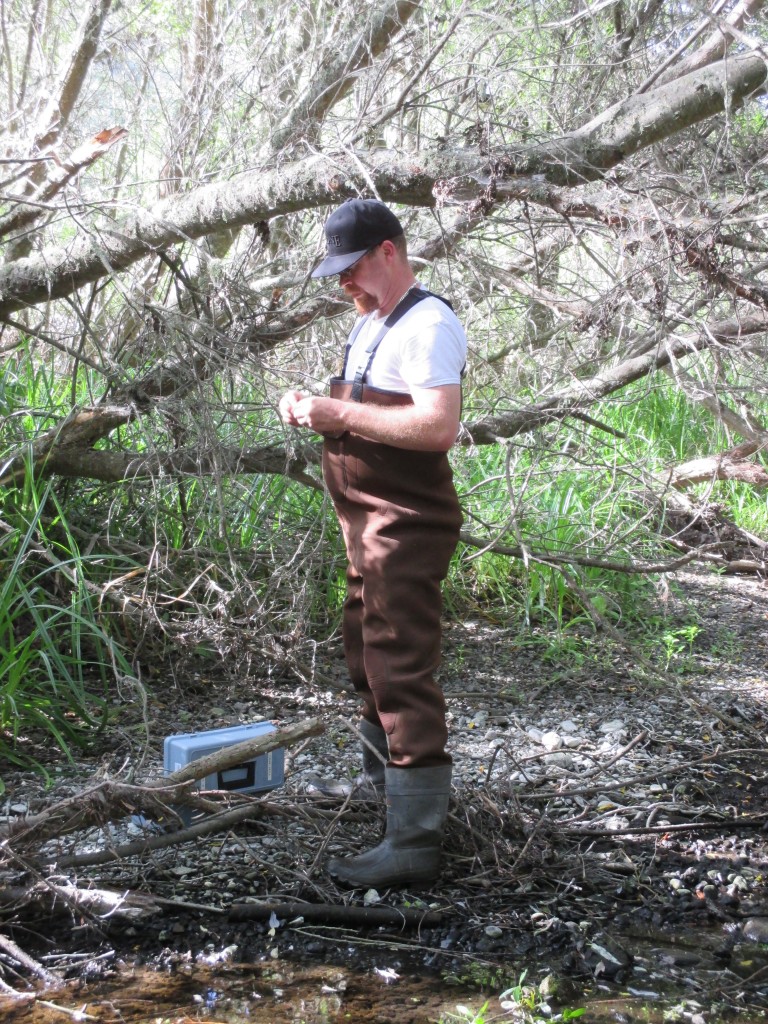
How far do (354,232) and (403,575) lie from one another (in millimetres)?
960

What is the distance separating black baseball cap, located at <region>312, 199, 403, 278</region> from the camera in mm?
2975

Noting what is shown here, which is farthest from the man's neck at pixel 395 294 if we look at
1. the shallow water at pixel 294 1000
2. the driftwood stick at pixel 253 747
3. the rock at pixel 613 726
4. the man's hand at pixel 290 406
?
the rock at pixel 613 726

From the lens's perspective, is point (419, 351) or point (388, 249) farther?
point (388, 249)

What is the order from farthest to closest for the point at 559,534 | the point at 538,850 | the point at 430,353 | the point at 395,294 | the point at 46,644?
the point at 559,534, the point at 46,644, the point at 538,850, the point at 395,294, the point at 430,353

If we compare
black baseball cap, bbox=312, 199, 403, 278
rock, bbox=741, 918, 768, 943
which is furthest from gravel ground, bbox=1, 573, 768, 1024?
black baseball cap, bbox=312, 199, 403, 278

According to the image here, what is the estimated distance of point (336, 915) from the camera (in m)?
2.90

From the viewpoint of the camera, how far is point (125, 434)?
4996mm

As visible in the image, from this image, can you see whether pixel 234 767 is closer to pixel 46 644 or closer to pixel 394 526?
pixel 394 526

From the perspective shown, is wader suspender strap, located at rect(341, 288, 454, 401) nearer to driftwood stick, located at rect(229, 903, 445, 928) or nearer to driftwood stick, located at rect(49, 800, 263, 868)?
driftwood stick, located at rect(49, 800, 263, 868)

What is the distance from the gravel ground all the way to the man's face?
4.16 feet

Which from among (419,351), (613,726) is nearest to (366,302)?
(419,351)

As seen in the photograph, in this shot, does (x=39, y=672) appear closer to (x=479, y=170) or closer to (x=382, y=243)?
(x=382, y=243)

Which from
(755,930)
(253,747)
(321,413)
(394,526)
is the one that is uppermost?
(321,413)

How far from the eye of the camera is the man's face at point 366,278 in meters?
3.01
